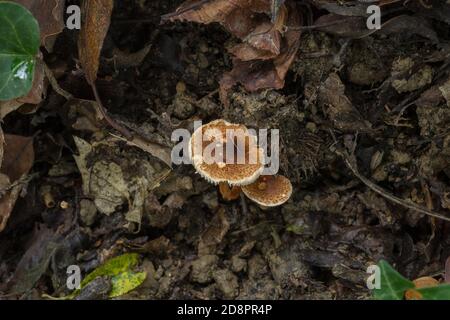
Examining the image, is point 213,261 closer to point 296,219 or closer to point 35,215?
point 296,219

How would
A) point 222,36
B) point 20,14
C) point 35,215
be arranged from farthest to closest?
point 35,215 < point 222,36 < point 20,14

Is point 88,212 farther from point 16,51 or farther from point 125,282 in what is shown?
point 16,51

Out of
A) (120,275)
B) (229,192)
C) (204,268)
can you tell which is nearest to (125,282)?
(120,275)

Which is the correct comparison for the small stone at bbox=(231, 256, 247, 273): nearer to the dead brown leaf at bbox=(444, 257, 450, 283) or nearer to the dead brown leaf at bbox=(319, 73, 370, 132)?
the dead brown leaf at bbox=(319, 73, 370, 132)

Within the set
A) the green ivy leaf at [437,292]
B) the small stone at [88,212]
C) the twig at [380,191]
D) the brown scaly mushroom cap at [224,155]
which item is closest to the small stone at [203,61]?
the brown scaly mushroom cap at [224,155]

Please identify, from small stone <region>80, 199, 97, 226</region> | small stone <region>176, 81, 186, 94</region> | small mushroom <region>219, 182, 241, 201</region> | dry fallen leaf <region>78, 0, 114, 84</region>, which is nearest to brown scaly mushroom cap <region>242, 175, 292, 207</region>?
small mushroom <region>219, 182, 241, 201</region>

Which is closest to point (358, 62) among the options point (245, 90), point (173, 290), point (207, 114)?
point (245, 90)

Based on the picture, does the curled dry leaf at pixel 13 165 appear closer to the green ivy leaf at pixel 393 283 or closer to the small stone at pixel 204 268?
the small stone at pixel 204 268
